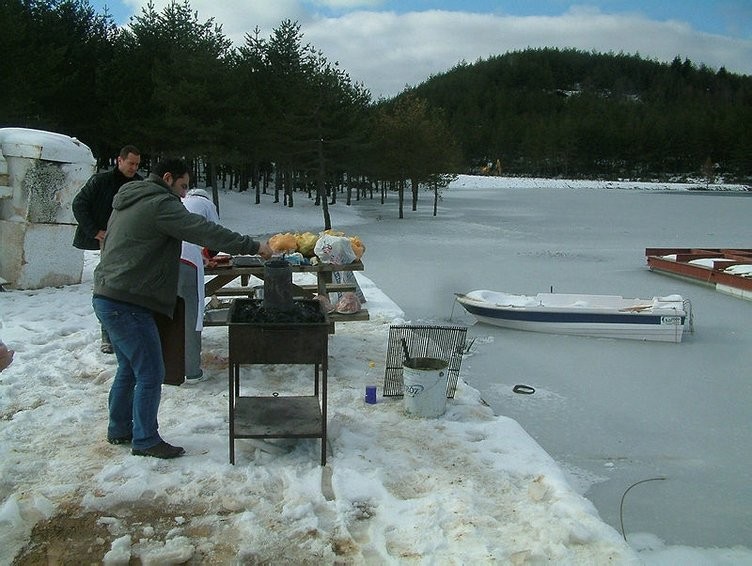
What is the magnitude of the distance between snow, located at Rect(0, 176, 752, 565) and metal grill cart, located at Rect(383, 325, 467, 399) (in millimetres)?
211

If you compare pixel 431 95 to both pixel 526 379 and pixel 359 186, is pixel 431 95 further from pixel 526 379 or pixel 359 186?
pixel 526 379

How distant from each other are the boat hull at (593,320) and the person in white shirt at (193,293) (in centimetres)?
626

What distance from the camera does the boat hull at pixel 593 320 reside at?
1028 centimetres

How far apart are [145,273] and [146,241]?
187 mm

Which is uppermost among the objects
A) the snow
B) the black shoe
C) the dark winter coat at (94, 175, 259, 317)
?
the dark winter coat at (94, 175, 259, 317)

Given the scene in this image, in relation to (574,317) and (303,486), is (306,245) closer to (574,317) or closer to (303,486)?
(303,486)

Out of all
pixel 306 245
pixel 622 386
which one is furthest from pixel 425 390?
pixel 622 386

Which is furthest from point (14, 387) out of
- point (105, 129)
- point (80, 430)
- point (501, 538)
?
point (105, 129)

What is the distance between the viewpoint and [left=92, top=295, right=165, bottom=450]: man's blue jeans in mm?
3875

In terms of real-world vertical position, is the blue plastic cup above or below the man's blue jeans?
below

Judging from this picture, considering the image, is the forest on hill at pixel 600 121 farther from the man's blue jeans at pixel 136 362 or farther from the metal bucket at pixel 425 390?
the man's blue jeans at pixel 136 362

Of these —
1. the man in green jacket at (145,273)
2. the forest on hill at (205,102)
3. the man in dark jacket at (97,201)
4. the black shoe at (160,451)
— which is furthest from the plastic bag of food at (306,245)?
the forest on hill at (205,102)

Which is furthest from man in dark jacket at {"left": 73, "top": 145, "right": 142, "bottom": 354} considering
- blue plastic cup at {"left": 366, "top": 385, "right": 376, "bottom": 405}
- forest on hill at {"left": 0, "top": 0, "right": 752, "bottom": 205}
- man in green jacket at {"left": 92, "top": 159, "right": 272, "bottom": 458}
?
forest on hill at {"left": 0, "top": 0, "right": 752, "bottom": 205}

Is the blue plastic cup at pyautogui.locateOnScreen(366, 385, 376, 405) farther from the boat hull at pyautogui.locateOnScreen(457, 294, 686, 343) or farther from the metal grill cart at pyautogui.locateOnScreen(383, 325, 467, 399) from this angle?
the boat hull at pyautogui.locateOnScreen(457, 294, 686, 343)
